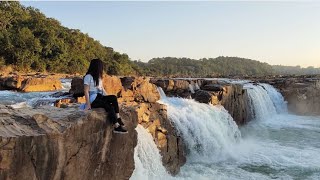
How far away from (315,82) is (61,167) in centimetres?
2617

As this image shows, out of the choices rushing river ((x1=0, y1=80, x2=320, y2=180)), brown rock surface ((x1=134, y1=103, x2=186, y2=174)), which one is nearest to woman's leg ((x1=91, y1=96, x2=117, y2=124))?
rushing river ((x1=0, y1=80, x2=320, y2=180))

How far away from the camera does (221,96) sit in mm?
17484

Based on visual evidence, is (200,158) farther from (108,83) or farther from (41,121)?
(41,121)

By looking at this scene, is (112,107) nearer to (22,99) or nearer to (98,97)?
(98,97)

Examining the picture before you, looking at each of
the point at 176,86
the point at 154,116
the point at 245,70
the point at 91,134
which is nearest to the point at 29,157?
the point at 91,134

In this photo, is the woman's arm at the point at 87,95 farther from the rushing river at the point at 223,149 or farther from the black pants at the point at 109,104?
the rushing river at the point at 223,149

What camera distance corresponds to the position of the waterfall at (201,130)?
12570mm

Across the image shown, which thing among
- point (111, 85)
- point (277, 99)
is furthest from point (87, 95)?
point (277, 99)

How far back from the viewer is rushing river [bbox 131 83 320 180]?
980 cm

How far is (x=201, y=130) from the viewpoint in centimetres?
1321

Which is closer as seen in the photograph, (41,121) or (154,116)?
(41,121)

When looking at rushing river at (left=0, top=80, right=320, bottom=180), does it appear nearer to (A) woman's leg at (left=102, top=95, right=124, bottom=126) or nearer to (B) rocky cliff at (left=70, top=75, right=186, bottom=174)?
(B) rocky cliff at (left=70, top=75, right=186, bottom=174)

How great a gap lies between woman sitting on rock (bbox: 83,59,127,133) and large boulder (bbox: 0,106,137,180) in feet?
0.43

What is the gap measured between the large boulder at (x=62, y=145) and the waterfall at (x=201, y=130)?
5870 mm
